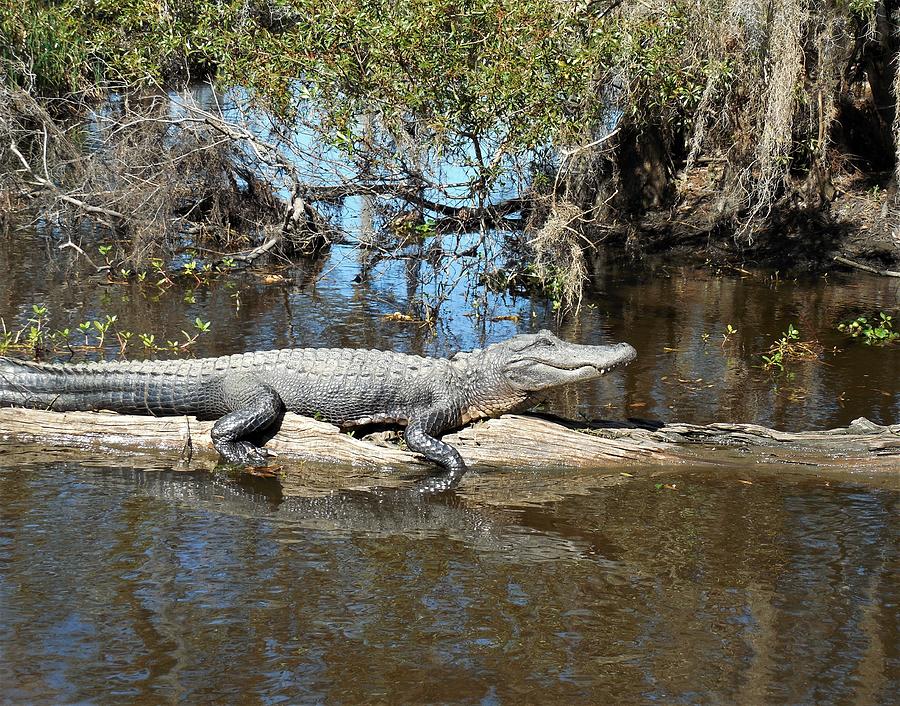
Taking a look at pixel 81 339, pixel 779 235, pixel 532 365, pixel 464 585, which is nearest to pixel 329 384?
pixel 532 365

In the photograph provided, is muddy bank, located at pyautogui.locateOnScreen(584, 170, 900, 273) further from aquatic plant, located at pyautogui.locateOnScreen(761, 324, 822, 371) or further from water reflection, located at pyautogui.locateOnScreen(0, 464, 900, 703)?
water reflection, located at pyautogui.locateOnScreen(0, 464, 900, 703)

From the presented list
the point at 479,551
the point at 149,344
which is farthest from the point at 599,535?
the point at 149,344

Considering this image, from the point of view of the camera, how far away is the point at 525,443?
6.49m

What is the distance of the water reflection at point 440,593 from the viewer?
397cm

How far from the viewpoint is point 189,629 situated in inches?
170

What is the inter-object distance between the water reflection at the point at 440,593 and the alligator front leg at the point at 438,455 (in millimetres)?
355

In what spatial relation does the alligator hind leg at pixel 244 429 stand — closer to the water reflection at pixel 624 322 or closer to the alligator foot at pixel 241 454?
the alligator foot at pixel 241 454

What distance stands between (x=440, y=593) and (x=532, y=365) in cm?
232

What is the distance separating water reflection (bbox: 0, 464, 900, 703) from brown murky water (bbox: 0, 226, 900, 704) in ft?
0.04

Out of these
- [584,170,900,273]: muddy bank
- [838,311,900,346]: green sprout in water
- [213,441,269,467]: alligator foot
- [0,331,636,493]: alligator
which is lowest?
[213,441,269,467]: alligator foot

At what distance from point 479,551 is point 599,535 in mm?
683

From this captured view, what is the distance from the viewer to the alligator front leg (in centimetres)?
628

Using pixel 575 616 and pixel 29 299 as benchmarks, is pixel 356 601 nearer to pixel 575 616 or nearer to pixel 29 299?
pixel 575 616

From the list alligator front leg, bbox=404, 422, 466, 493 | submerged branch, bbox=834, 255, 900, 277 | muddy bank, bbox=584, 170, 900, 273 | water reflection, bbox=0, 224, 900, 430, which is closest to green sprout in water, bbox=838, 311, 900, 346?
water reflection, bbox=0, 224, 900, 430
